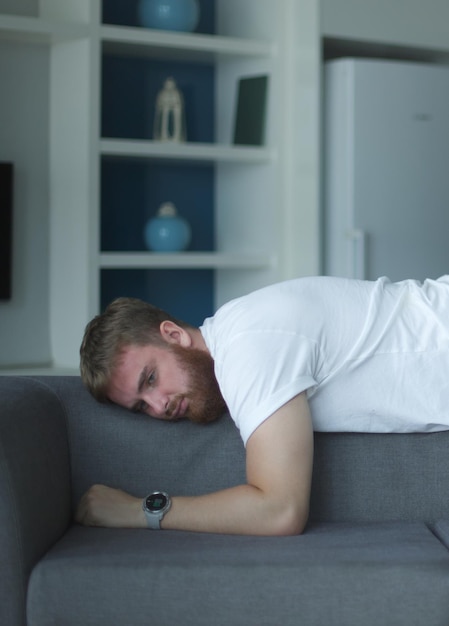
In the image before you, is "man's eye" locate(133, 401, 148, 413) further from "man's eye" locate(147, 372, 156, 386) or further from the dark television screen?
the dark television screen

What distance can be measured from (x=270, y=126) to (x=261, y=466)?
279 centimetres

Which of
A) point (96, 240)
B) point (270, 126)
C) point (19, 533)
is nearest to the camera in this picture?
point (19, 533)

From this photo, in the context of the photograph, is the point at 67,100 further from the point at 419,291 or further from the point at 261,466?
the point at 261,466

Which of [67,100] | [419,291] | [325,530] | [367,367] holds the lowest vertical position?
[325,530]

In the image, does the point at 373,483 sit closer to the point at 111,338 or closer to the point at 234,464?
the point at 234,464

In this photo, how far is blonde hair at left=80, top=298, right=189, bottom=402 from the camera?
2.15 metres

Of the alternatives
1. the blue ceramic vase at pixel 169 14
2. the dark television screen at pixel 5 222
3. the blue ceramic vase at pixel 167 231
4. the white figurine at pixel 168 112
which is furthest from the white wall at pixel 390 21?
the dark television screen at pixel 5 222

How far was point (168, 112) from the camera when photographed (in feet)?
14.6

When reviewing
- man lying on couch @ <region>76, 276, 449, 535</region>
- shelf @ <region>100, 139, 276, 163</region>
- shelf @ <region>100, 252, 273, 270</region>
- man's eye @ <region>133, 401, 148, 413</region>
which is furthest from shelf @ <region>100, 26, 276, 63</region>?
man's eye @ <region>133, 401, 148, 413</region>

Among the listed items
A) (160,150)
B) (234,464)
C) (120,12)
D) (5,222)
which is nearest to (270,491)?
(234,464)

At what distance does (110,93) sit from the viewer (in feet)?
15.1

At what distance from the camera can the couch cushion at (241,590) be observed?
1.78 meters

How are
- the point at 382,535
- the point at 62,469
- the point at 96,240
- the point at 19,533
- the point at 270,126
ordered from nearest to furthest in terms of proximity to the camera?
the point at 19,533, the point at 382,535, the point at 62,469, the point at 96,240, the point at 270,126

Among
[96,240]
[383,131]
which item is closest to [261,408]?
[96,240]
